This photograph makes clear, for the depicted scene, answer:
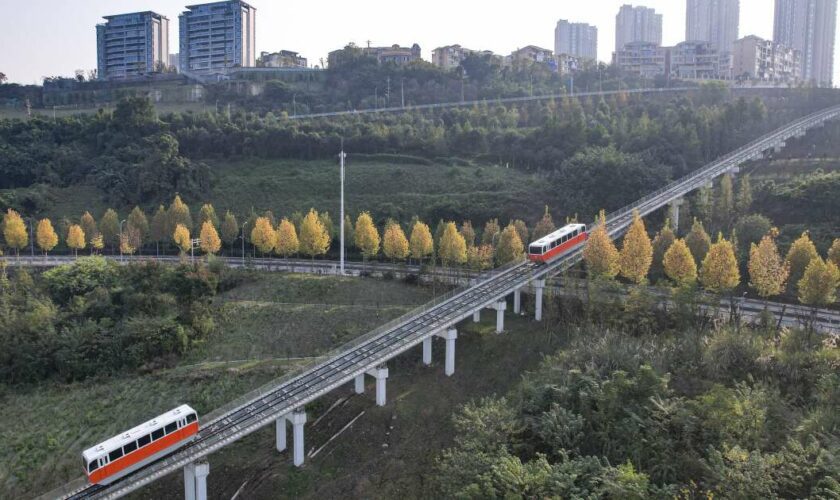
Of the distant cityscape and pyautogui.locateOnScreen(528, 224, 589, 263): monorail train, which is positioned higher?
the distant cityscape

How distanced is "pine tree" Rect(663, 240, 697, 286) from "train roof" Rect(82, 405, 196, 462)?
25993 millimetres

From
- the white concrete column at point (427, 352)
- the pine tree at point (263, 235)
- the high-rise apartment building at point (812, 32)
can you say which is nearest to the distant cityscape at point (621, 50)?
the high-rise apartment building at point (812, 32)

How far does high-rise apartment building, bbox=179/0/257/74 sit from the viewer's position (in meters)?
131

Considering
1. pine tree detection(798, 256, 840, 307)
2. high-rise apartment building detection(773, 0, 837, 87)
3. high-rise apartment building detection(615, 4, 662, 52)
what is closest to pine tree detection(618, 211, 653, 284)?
pine tree detection(798, 256, 840, 307)

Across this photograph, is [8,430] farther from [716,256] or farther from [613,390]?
[716,256]

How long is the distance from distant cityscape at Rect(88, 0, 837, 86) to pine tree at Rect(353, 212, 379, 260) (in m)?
61.8

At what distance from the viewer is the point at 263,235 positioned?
174 ft

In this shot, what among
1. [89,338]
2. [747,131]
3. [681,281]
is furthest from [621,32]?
[89,338]

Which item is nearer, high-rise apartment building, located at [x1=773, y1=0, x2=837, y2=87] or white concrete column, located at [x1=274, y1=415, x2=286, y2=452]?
white concrete column, located at [x1=274, y1=415, x2=286, y2=452]

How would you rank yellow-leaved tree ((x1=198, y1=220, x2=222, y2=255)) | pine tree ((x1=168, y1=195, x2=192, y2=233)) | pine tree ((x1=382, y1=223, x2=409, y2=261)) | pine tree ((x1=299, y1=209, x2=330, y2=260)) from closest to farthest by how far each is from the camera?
pine tree ((x1=382, y1=223, x2=409, y2=261)), pine tree ((x1=299, y1=209, x2=330, y2=260)), yellow-leaved tree ((x1=198, y1=220, x2=222, y2=255)), pine tree ((x1=168, y1=195, x2=192, y2=233))

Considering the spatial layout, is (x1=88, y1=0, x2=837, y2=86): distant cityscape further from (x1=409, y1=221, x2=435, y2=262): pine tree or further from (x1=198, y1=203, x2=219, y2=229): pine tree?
(x1=409, y1=221, x2=435, y2=262): pine tree

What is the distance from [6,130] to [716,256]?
266 ft

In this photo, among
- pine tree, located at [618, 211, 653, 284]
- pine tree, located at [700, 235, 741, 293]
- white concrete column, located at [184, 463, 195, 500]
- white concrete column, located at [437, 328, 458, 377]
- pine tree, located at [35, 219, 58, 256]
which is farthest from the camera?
pine tree, located at [35, 219, 58, 256]

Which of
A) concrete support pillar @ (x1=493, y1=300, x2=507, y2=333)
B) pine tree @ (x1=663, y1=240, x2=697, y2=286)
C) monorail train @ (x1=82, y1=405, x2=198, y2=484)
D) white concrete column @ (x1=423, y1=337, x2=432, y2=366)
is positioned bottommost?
monorail train @ (x1=82, y1=405, x2=198, y2=484)
